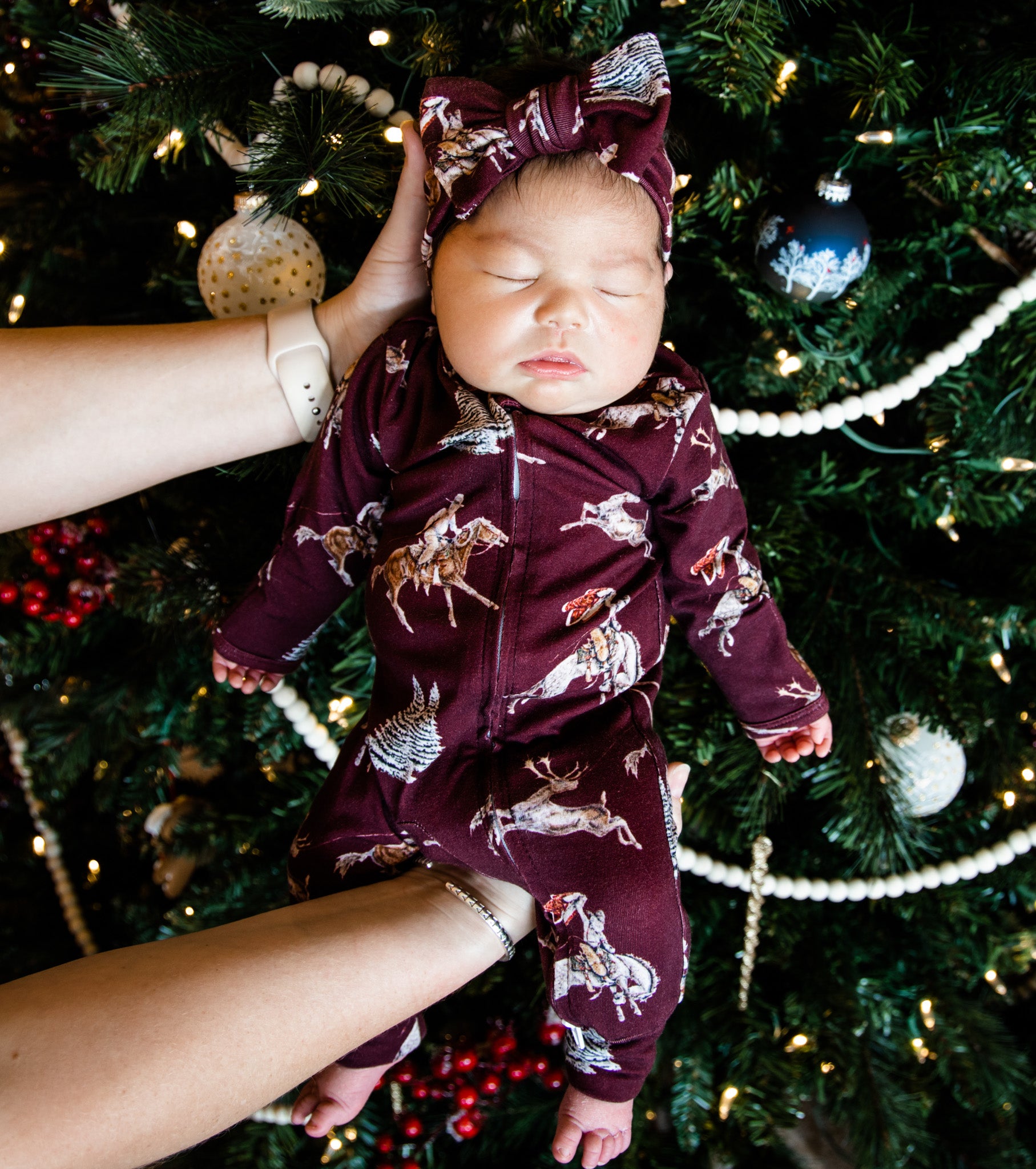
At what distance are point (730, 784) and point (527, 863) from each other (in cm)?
49

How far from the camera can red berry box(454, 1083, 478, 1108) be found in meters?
1.33

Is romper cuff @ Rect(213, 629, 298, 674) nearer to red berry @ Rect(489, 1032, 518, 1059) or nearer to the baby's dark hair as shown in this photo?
the baby's dark hair

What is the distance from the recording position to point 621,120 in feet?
3.09

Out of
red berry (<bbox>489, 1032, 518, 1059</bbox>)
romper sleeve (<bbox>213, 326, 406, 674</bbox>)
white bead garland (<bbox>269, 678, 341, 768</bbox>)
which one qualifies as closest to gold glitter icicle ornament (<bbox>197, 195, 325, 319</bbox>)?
romper sleeve (<bbox>213, 326, 406, 674</bbox>)

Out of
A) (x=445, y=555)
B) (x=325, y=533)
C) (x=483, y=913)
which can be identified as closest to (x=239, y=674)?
(x=325, y=533)

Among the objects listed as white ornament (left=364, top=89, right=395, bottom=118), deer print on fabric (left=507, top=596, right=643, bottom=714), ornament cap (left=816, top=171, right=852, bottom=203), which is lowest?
deer print on fabric (left=507, top=596, right=643, bottom=714)

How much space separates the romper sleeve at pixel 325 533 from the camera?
1090 mm

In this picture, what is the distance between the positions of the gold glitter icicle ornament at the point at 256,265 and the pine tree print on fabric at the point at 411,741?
57 centimetres

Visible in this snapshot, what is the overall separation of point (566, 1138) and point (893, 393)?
3.61 feet

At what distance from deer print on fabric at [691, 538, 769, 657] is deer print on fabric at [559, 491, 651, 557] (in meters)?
0.10

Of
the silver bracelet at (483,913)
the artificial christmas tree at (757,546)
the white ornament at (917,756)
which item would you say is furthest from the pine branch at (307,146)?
the white ornament at (917,756)

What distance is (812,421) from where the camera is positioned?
1.17m

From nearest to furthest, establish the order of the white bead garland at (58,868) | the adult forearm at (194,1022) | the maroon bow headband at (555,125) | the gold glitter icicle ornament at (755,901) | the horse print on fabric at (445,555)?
1. the adult forearm at (194,1022)
2. the maroon bow headband at (555,125)
3. the horse print on fabric at (445,555)
4. the gold glitter icicle ornament at (755,901)
5. the white bead garland at (58,868)

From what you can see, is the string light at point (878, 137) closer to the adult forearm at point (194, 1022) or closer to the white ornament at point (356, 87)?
the white ornament at point (356, 87)
